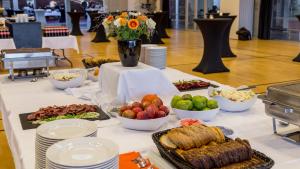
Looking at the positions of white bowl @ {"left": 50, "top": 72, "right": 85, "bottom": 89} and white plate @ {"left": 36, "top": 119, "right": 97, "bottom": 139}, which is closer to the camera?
white plate @ {"left": 36, "top": 119, "right": 97, "bottom": 139}

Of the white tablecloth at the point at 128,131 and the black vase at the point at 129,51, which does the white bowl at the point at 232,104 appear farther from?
the black vase at the point at 129,51

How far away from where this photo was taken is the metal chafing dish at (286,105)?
1.61 metres

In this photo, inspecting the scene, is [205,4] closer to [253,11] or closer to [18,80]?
[253,11]

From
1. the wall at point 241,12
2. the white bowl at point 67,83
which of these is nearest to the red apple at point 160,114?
the white bowl at point 67,83

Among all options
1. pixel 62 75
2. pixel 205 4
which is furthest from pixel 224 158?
pixel 205 4

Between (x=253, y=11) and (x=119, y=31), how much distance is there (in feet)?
31.7

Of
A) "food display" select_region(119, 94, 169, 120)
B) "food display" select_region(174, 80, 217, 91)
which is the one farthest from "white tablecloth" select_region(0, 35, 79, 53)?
"food display" select_region(119, 94, 169, 120)

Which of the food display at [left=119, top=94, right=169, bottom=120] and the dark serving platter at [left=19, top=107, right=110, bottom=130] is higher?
the food display at [left=119, top=94, right=169, bottom=120]

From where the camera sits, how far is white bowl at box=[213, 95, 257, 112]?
7.31 ft

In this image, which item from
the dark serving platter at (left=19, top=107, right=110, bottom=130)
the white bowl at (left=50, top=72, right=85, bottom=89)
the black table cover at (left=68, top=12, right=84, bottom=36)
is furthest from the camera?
the black table cover at (left=68, top=12, right=84, bottom=36)

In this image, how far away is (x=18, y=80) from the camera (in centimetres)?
338

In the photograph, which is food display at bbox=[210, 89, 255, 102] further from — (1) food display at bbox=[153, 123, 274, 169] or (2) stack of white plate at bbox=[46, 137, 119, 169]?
(2) stack of white plate at bbox=[46, 137, 119, 169]

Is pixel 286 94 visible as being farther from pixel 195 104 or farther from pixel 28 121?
pixel 28 121

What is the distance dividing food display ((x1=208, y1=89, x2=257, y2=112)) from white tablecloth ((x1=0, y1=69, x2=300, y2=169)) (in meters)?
0.04
